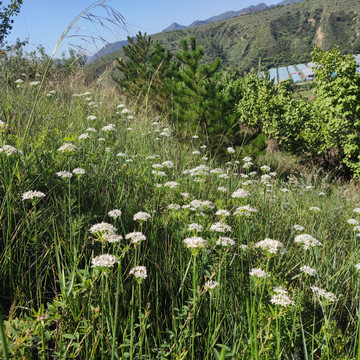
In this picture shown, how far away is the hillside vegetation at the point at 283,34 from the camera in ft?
249

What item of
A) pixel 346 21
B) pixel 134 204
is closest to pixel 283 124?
pixel 134 204

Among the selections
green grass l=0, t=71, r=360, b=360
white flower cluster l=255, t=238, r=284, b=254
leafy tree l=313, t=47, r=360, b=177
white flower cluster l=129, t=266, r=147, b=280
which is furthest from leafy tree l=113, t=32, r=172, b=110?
white flower cluster l=129, t=266, r=147, b=280

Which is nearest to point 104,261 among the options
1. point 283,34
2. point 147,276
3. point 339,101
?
point 147,276

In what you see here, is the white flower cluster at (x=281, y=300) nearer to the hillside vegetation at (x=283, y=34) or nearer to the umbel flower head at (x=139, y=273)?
the umbel flower head at (x=139, y=273)

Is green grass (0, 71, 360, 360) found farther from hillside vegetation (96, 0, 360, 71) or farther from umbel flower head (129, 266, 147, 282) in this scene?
hillside vegetation (96, 0, 360, 71)

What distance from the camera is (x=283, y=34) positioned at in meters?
85.8

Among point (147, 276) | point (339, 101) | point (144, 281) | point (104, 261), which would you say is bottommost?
point (144, 281)

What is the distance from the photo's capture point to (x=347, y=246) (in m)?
3.12

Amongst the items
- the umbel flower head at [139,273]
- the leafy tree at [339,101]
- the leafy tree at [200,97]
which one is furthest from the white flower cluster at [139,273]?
the leafy tree at [339,101]

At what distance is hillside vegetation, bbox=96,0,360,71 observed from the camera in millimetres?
75938

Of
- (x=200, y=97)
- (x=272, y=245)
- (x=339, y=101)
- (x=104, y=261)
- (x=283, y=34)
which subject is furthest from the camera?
(x=283, y=34)

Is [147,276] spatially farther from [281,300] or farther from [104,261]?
[281,300]

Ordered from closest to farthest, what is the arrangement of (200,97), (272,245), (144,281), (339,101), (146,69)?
(272,245)
(144,281)
(200,97)
(339,101)
(146,69)

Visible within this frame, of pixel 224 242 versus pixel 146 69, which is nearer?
pixel 224 242
